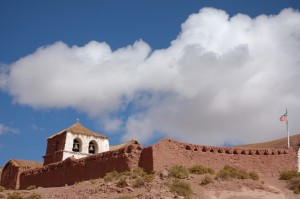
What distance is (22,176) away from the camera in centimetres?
3238

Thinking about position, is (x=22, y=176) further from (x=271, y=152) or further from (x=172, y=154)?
(x=271, y=152)

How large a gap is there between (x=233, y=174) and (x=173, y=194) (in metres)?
4.76

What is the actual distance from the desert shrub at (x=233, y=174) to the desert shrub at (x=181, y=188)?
8.54 ft

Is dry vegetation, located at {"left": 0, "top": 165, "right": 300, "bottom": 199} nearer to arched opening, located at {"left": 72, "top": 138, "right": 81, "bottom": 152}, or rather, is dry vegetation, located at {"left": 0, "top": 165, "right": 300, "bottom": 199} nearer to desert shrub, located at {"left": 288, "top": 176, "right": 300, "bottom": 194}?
desert shrub, located at {"left": 288, "top": 176, "right": 300, "bottom": 194}

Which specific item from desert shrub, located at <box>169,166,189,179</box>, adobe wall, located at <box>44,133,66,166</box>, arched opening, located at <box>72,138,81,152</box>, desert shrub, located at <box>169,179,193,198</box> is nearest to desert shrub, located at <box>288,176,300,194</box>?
desert shrub, located at <box>169,166,189,179</box>

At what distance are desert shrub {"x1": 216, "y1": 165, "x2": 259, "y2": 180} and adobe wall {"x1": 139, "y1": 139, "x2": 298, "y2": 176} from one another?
80 cm

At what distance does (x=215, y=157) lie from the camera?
25.2 meters

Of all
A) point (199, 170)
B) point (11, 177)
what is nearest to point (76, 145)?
point (11, 177)

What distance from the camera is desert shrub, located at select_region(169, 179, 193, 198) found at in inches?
797

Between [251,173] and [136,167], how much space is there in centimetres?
641

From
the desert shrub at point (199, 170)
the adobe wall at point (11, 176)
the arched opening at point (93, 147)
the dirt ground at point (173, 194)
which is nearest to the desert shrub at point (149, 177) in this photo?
the dirt ground at point (173, 194)

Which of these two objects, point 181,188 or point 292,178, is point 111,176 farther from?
point 292,178

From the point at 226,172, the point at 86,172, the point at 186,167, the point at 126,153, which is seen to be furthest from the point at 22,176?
the point at 226,172

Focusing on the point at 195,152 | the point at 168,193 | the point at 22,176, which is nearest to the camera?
the point at 168,193
